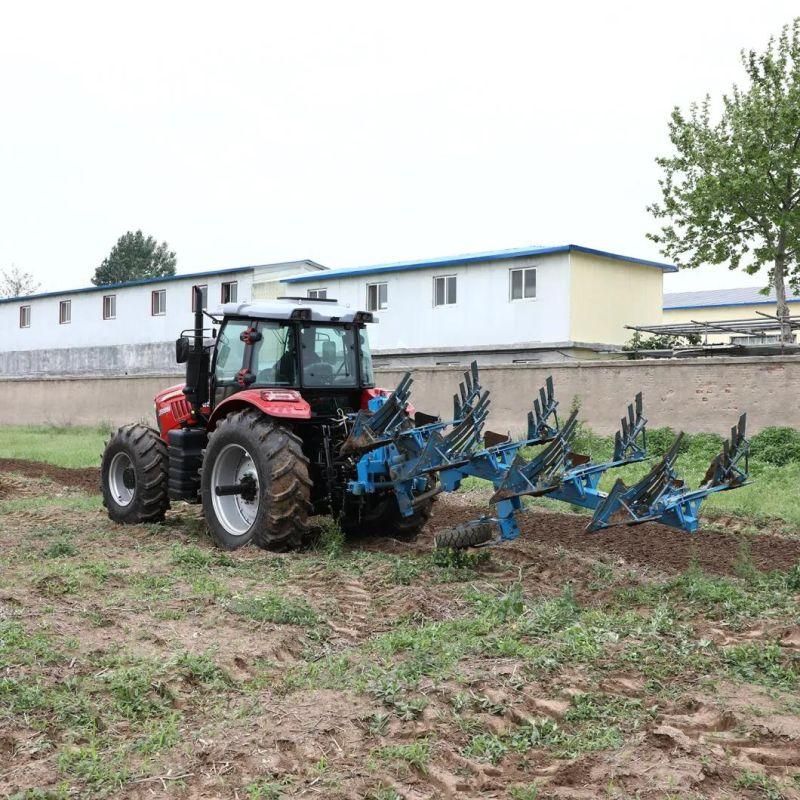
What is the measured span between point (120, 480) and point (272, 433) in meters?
3.04

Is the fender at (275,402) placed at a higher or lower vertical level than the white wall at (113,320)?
lower

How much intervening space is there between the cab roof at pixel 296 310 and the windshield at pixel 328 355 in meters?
0.14

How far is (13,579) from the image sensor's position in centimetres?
730

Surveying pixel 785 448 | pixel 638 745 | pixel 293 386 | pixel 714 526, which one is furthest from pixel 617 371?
pixel 638 745

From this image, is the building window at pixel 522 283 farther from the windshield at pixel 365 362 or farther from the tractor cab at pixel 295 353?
the tractor cab at pixel 295 353

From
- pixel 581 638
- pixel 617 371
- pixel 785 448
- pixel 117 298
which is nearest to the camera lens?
pixel 581 638

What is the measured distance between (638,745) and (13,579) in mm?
5001

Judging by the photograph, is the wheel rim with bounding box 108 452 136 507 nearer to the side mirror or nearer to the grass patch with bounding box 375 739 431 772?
the side mirror

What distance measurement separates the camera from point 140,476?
1030 cm

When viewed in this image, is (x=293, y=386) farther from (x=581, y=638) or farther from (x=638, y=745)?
(x=638, y=745)

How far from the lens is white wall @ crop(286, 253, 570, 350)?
2608cm

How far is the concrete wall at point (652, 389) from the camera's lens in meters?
16.5

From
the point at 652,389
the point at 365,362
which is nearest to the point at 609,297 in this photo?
the point at 652,389

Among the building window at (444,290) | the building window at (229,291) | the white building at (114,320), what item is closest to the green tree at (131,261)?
the white building at (114,320)
